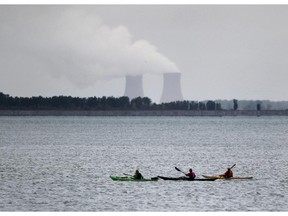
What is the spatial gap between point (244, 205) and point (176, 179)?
8194 millimetres

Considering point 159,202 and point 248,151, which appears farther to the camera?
point 248,151

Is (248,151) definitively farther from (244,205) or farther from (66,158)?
(244,205)

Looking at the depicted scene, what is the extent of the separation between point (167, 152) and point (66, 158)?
11283 mm

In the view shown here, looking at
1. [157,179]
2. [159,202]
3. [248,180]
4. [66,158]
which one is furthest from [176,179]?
[66,158]

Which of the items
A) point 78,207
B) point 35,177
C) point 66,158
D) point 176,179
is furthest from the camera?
point 66,158

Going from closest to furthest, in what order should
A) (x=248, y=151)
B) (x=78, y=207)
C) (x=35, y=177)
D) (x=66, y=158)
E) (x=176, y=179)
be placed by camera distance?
(x=78, y=207) → (x=176, y=179) → (x=35, y=177) → (x=66, y=158) → (x=248, y=151)

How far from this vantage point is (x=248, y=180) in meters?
45.6

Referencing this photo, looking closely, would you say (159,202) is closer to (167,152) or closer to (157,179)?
(157,179)

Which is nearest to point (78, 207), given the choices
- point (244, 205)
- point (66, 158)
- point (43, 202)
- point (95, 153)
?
point (43, 202)

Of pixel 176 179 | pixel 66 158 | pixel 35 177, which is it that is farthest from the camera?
pixel 66 158

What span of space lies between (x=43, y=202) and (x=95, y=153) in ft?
104

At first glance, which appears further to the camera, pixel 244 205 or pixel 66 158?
pixel 66 158

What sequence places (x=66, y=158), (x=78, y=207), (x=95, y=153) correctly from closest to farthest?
1. (x=78, y=207)
2. (x=66, y=158)
3. (x=95, y=153)

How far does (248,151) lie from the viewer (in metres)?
72.9
